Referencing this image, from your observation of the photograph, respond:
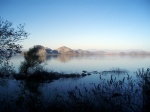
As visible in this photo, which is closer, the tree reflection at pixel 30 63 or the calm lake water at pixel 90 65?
the tree reflection at pixel 30 63

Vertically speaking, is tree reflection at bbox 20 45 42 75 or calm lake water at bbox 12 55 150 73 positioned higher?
tree reflection at bbox 20 45 42 75

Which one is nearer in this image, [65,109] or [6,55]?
[65,109]

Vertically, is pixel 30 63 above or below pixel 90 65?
above

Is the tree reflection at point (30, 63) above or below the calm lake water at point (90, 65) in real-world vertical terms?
above

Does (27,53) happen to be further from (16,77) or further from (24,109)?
(24,109)

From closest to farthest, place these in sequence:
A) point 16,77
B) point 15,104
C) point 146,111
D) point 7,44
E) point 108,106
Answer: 1. point 146,111
2. point 108,106
3. point 15,104
4. point 7,44
5. point 16,77

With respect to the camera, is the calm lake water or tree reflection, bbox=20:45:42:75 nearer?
tree reflection, bbox=20:45:42:75

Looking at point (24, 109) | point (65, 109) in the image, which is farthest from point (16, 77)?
point (65, 109)

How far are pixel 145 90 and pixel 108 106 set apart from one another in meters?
2.46

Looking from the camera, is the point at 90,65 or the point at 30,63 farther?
the point at 90,65

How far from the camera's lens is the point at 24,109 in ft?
40.0

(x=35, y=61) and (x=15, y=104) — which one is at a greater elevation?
(x=35, y=61)

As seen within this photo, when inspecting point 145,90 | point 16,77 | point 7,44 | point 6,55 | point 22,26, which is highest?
point 22,26

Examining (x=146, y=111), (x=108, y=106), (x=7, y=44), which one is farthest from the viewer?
(x=7, y=44)
